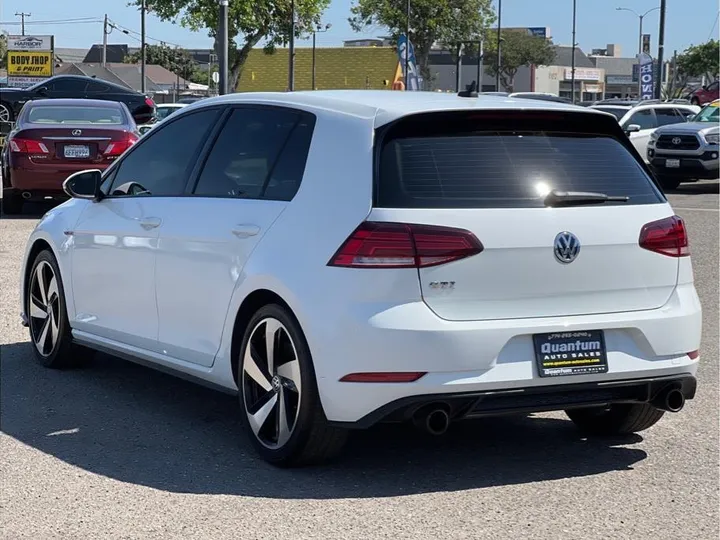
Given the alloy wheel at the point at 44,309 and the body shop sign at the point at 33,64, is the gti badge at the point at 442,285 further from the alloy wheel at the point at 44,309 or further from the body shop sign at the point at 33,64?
the body shop sign at the point at 33,64

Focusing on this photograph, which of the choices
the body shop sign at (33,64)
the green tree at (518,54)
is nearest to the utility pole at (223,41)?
the body shop sign at (33,64)

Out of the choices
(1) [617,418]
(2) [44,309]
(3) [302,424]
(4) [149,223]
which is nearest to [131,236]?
(4) [149,223]

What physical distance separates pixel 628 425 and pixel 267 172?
6.97 feet

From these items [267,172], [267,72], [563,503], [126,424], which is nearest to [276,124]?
[267,172]

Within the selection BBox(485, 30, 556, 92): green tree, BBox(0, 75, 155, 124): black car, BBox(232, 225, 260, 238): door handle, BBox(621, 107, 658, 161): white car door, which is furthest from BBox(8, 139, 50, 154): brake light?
BBox(485, 30, 556, 92): green tree

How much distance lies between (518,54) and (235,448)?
109804mm

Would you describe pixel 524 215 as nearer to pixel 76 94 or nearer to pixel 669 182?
pixel 669 182

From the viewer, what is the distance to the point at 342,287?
206 inches

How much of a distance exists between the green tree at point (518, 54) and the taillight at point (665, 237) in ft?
348

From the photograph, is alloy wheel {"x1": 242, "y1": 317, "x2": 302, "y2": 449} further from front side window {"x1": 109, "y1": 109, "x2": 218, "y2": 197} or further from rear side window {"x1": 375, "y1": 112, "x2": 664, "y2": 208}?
front side window {"x1": 109, "y1": 109, "x2": 218, "y2": 197}

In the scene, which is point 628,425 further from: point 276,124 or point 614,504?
point 276,124

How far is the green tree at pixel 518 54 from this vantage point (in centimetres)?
11225

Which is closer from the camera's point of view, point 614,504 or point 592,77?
point 614,504

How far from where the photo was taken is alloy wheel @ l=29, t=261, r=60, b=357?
25.8ft
